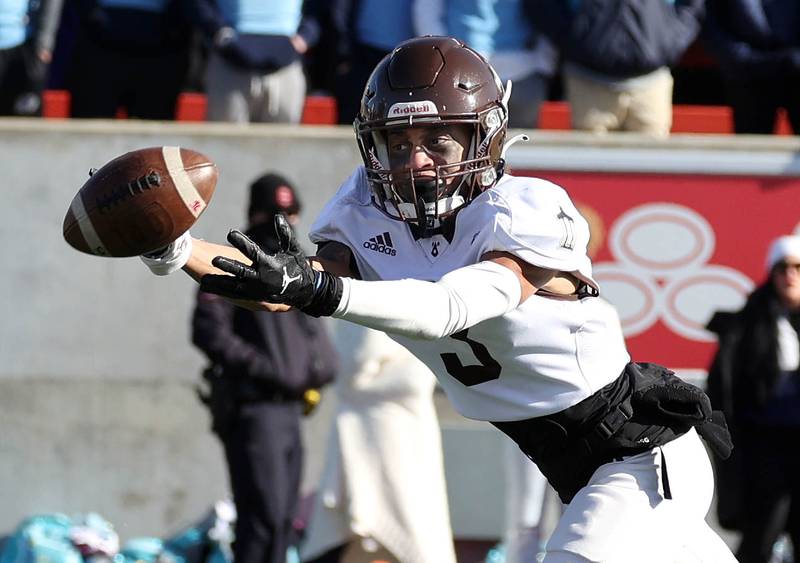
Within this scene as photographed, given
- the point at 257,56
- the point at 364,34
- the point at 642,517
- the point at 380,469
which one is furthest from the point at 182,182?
the point at 364,34

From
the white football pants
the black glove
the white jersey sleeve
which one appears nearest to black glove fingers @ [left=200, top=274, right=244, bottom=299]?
the black glove

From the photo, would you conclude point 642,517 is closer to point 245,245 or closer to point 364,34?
point 245,245

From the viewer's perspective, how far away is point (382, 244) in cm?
405

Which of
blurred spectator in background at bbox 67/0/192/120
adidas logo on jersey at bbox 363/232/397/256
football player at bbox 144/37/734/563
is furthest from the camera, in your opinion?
blurred spectator in background at bbox 67/0/192/120

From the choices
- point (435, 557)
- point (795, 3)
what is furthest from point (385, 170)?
point (795, 3)

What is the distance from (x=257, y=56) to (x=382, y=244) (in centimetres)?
325

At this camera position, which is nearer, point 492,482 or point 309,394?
point 309,394

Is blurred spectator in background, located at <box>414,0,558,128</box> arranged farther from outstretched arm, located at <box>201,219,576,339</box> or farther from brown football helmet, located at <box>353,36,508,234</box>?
outstretched arm, located at <box>201,219,576,339</box>

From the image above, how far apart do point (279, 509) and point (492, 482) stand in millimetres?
1112

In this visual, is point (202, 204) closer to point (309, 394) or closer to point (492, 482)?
point (309, 394)

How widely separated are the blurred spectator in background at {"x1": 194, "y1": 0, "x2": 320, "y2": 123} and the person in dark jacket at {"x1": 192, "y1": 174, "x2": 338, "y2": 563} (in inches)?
32.3

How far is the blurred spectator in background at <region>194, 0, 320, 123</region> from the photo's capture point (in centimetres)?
716

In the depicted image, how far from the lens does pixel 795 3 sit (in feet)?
24.1

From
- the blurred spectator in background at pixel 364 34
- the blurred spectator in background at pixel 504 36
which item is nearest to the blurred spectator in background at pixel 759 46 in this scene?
the blurred spectator in background at pixel 504 36
